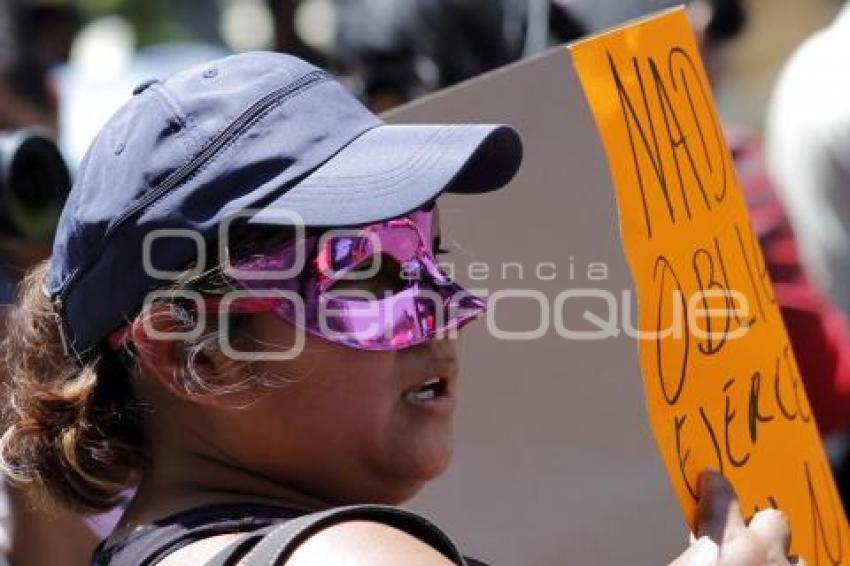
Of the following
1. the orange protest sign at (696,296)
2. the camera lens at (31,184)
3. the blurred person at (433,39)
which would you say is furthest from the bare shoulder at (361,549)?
the blurred person at (433,39)

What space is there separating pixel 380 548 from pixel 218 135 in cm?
→ 42

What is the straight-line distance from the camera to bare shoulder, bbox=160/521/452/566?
4.45 ft

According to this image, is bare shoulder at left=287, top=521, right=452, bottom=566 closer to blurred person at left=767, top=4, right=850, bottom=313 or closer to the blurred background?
the blurred background

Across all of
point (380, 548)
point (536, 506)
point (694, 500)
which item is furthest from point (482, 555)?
point (380, 548)

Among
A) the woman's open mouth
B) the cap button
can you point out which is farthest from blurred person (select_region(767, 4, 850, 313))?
the cap button

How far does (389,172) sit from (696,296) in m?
0.44

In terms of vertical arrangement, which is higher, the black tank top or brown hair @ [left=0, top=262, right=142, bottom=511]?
brown hair @ [left=0, top=262, right=142, bottom=511]

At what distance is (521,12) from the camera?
3.50 m

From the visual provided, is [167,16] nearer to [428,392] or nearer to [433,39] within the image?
[433,39]

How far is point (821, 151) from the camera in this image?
291 centimetres

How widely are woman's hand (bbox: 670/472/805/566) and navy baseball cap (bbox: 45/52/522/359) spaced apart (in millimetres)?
411

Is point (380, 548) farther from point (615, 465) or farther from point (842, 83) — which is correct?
point (842, 83)

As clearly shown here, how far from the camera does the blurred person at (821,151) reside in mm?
2879

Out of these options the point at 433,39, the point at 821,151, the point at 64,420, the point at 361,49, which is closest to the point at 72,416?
the point at 64,420
